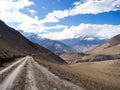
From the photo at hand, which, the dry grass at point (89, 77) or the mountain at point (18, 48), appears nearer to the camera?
the dry grass at point (89, 77)

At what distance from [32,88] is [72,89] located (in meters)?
3.67

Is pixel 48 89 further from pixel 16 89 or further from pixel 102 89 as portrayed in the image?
pixel 102 89

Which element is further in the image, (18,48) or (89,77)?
(18,48)

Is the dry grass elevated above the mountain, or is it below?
below

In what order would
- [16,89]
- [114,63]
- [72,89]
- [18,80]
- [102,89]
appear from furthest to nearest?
1. [114,63]
2. [102,89]
3. [18,80]
4. [72,89]
5. [16,89]

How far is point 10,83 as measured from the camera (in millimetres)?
22688

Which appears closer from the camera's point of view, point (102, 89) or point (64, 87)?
point (64, 87)

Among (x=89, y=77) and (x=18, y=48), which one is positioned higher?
(x=18, y=48)

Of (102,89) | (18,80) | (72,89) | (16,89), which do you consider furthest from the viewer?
(102,89)

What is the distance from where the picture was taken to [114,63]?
3184 inches

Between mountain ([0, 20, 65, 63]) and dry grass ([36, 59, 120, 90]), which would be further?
mountain ([0, 20, 65, 63])

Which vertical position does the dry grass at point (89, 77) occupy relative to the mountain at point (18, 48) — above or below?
below

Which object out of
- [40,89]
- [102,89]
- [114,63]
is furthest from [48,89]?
[114,63]

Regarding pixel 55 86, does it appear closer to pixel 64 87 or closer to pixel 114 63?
pixel 64 87
